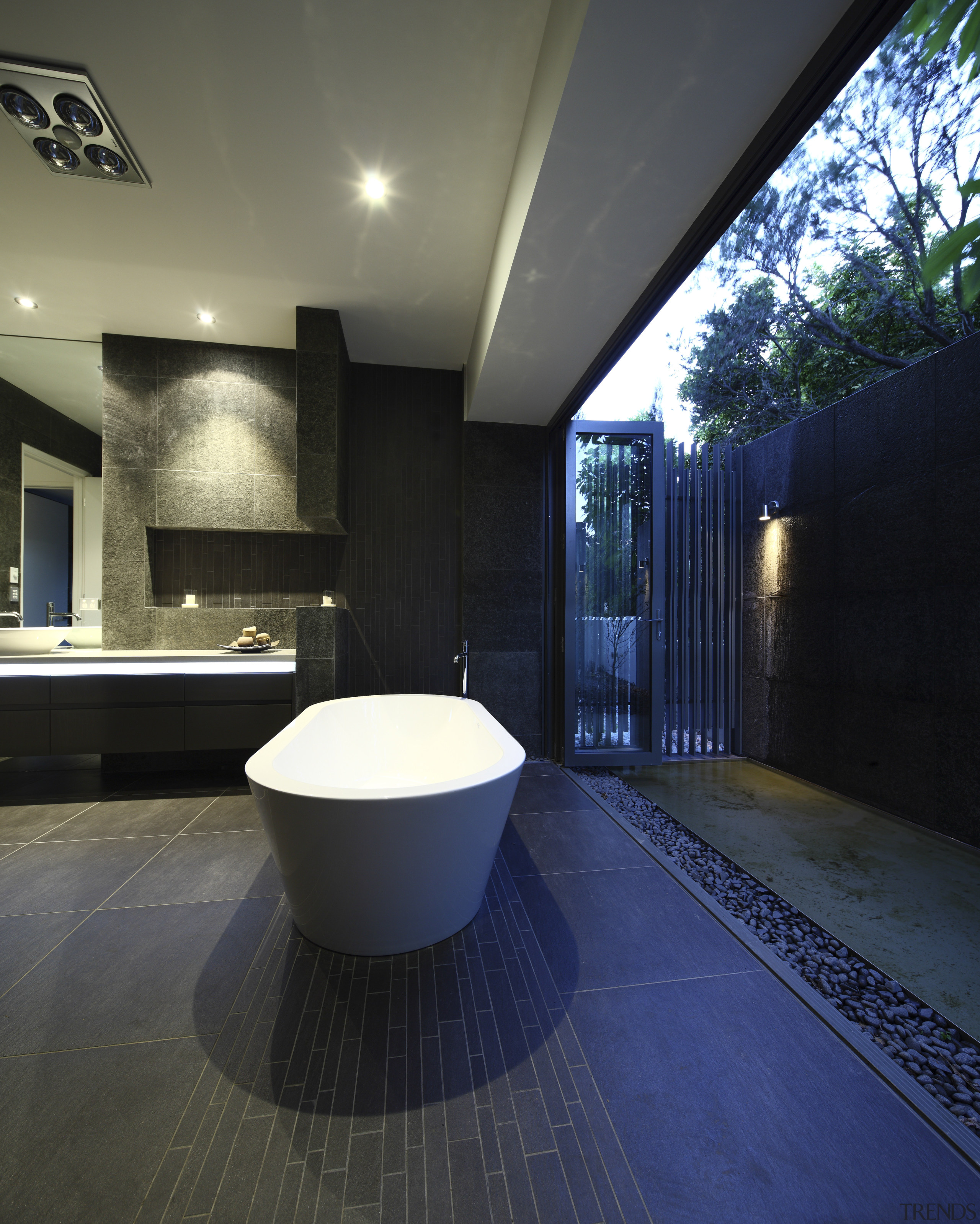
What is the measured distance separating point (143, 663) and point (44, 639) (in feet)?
2.51

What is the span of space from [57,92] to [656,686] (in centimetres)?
390

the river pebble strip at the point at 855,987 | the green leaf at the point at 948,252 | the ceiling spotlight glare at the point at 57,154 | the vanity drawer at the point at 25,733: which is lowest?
the river pebble strip at the point at 855,987

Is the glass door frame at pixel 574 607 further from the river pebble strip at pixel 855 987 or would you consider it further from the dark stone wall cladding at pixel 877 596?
the river pebble strip at pixel 855 987

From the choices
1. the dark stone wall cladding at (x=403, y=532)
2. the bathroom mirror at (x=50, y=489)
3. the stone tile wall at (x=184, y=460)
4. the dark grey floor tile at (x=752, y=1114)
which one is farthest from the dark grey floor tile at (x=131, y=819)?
the dark grey floor tile at (x=752, y=1114)

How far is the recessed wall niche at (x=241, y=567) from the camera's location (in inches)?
141

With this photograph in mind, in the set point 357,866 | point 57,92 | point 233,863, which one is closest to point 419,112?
point 57,92

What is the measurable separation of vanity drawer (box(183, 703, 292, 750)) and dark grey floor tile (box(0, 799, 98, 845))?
584mm

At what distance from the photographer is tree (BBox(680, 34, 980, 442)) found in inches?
58.4

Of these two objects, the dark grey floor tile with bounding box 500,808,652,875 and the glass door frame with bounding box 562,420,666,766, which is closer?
the dark grey floor tile with bounding box 500,808,652,875

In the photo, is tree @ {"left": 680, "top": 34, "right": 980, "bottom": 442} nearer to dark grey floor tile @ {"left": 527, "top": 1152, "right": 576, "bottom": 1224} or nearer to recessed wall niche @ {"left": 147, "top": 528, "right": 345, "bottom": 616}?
dark grey floor tile @ {"left": 527, "top": 1152, "right": 576, "bottom": 1224}

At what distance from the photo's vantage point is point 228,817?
2779 mm

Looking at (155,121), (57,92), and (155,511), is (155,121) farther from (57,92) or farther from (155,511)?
(155,511)

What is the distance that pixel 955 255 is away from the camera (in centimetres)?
41

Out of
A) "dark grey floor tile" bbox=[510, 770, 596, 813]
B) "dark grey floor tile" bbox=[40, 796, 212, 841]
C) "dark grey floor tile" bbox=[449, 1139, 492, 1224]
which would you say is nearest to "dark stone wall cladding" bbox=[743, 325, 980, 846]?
"dark grey floor tile" bbox=[510, 770, 596, 813]
